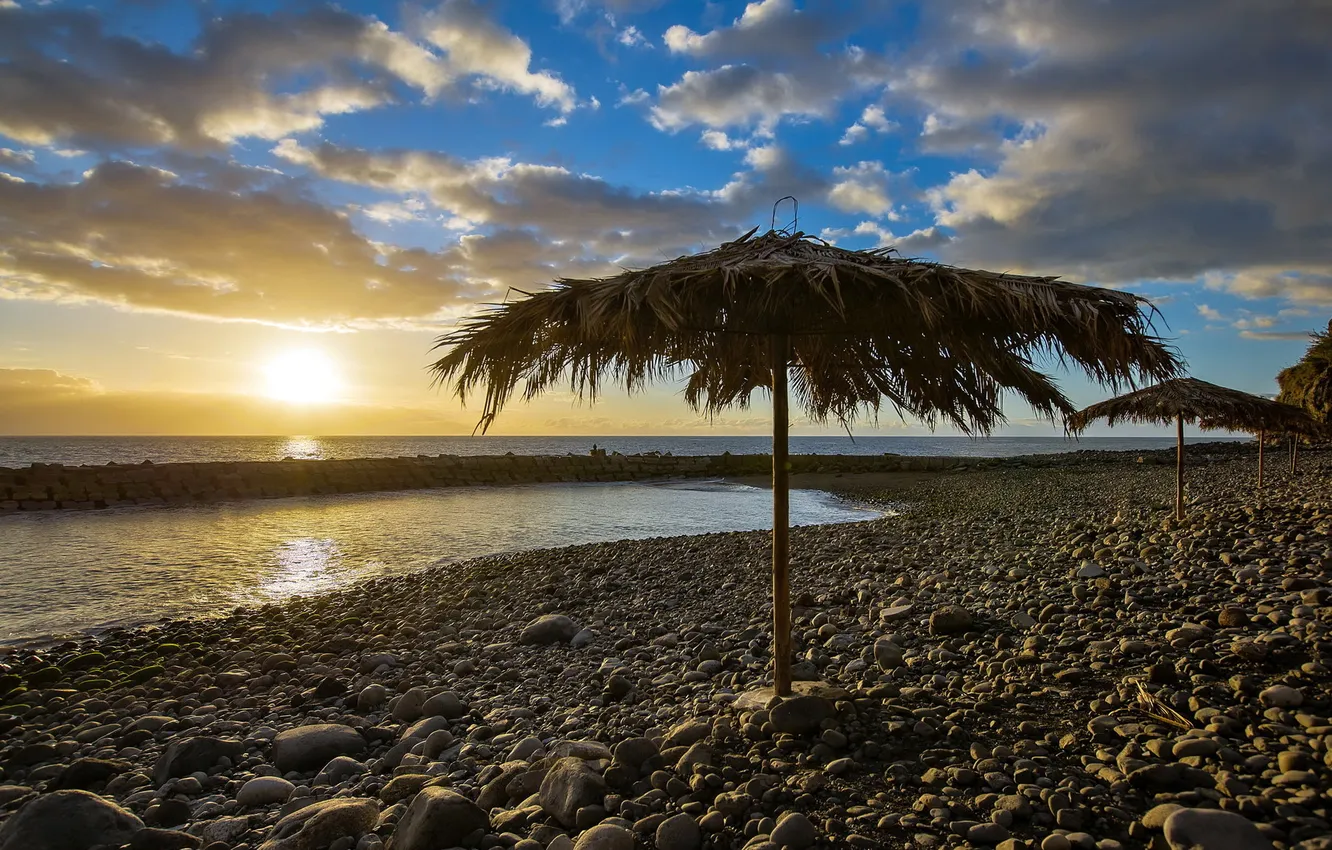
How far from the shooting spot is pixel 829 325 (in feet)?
12.5

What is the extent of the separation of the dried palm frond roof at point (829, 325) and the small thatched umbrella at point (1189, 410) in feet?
25.3

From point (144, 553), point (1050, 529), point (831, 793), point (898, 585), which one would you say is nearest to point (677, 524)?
point (1050, 529)

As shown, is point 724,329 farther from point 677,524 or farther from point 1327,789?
point 677,524

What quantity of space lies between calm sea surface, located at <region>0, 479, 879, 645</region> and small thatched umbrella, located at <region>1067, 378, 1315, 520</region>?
7.43 m

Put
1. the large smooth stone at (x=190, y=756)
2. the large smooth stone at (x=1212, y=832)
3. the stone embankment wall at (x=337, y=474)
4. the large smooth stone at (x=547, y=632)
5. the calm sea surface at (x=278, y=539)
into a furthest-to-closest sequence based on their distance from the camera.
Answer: the stone embankment wall at (x=337, y=474)
the calm sea surface at (x=278, y=539)
the large smooth stone at (x=547, y=632)
the large smooth stone at (x=190, y=756)
the large smooth stone at (x=1212, y=832)

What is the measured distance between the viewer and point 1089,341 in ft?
10.7

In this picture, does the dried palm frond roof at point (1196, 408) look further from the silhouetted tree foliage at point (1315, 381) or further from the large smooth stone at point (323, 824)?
the large smooth stone at point (323, 824)

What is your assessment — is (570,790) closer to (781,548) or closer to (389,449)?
(781,548)

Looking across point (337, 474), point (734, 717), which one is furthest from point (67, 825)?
point (337, 474)

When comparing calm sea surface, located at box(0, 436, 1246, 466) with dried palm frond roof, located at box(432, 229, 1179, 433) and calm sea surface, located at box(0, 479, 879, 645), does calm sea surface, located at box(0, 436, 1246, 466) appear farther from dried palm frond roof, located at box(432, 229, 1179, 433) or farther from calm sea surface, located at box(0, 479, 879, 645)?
dried palm frond roof, located at box(432, 229, 1179, 433)

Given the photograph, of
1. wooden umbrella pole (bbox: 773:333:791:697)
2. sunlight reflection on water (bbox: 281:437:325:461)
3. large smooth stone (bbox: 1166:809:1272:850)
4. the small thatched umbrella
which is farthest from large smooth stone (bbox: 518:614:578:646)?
sunlight reflection on water (bbox: 281:437:325:461)

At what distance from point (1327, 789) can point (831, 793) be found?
1.95 metres

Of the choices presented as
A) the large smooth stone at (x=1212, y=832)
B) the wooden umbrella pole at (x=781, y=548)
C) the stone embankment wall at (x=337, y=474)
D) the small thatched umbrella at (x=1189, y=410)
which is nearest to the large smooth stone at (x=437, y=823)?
the wooden umbrella pole at (x=781, y=548)

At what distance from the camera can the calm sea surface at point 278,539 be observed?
31.7 feet
